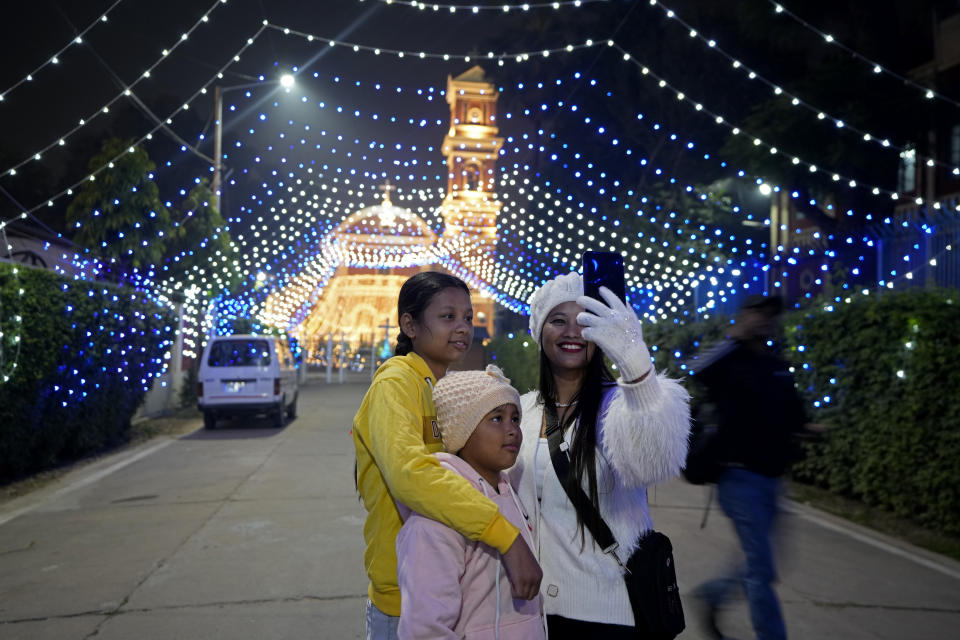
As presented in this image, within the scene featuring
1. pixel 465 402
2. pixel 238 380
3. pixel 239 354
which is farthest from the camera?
pixel 239 354

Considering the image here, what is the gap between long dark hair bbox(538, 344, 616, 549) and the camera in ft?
7.63

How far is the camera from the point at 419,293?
262 cm

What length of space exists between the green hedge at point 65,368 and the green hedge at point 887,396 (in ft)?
20.2

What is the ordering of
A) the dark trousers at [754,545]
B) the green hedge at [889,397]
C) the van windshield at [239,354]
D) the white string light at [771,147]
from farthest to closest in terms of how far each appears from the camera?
the van windshield at [239,354], the white string light at [771,147], the green hedge at [889,397], the dark trousers at [754,545]

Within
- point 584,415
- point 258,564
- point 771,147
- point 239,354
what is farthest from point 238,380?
point 584,415

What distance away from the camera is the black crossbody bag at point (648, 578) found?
7.34 ft

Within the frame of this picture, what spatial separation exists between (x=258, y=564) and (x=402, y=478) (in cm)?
413

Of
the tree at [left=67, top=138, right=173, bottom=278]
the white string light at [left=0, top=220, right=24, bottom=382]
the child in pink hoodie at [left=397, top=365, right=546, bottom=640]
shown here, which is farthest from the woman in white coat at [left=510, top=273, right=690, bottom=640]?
the tree at [left=67, top=138, right=173, bottom=278]

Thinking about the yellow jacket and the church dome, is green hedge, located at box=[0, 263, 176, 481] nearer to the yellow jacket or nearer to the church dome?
the yellow jacket

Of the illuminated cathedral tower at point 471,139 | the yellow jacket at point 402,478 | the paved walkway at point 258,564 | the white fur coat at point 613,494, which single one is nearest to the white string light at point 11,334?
the paved walkway at point 258,564

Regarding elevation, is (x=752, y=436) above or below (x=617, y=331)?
below

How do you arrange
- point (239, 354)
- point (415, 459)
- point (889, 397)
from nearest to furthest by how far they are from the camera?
point (415, 459)
point (889, 397)
point (239, 354)

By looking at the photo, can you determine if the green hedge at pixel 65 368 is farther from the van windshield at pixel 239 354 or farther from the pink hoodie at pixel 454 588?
the pink hoodie at pixel 454 588

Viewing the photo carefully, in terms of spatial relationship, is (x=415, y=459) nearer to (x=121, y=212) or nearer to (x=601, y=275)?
(x=601, y=275)
